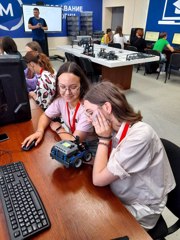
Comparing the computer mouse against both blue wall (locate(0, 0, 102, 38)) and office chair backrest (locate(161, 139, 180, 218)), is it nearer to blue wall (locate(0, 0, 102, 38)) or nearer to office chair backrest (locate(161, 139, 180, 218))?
office chair backrest (locate(161, 139, 180, 218))

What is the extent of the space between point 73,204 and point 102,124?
36 cm

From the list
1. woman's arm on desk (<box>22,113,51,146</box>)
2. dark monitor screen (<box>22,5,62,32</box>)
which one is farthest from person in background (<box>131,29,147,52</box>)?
woman's arm on desk (<box>22,113,51,146</box>)

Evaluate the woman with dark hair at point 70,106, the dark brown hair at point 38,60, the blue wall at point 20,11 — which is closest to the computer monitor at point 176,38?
the blue wall at point 20,11

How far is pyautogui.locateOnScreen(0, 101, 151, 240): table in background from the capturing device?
639mm

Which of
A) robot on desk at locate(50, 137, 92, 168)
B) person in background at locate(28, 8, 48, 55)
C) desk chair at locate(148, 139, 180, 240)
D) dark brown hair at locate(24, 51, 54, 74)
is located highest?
person in background at locate(28, 8, 48, 55)

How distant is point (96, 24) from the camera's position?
26.5 ft

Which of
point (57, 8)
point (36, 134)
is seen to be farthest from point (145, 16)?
point (36, 134)

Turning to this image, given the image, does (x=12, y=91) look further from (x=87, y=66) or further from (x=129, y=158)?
(x=87, y=66)

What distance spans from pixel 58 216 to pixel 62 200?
0.24 ft

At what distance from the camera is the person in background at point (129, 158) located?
772mm

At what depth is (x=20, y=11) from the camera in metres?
6.50

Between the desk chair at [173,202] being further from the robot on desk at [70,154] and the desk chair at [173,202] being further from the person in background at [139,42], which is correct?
the person in background at [139,42]

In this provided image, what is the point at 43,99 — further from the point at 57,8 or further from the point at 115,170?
the point at 57,8

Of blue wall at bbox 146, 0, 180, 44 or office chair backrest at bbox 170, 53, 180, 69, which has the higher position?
blue wall at bbox 146, 0, 180, 44
